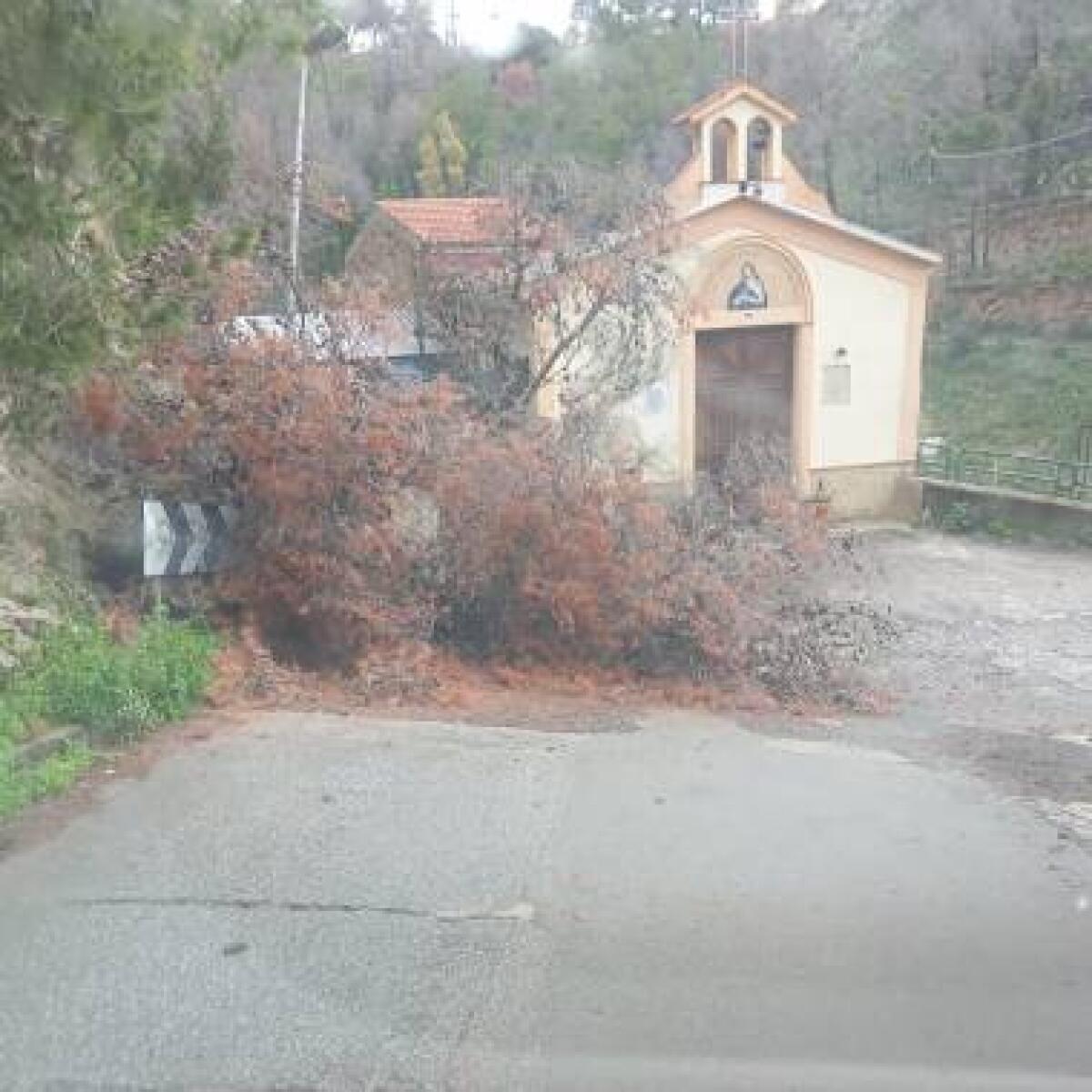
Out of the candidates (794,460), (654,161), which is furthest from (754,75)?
(794,460)

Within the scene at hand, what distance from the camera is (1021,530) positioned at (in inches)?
862

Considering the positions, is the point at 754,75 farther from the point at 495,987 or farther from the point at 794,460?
the point at 495,987

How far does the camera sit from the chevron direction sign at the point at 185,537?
884cm

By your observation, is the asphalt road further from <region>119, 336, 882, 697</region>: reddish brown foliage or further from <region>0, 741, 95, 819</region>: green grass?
<region>119, 336, 882, 697</region>: reddish brown foliage

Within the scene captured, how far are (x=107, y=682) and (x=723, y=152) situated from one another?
2051 cm

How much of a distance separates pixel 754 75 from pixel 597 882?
5071 centimetres

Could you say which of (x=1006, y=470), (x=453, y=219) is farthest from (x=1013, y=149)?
(x=453, y=219)

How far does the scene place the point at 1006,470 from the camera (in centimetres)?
2316

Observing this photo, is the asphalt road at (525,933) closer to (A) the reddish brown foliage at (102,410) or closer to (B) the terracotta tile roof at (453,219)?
(A) the reddish brown foliage at (102,410)

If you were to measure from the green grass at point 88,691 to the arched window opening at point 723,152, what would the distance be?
18177 millimetres

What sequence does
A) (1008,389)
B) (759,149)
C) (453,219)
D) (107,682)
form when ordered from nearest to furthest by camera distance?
(107,682), (453,219), (759,149), (1008,389)

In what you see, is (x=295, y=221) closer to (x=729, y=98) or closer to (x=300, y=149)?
(x=300, y=149)

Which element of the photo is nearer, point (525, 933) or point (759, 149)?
point (525, 933)

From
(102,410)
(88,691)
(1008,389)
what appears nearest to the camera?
(88,691)
